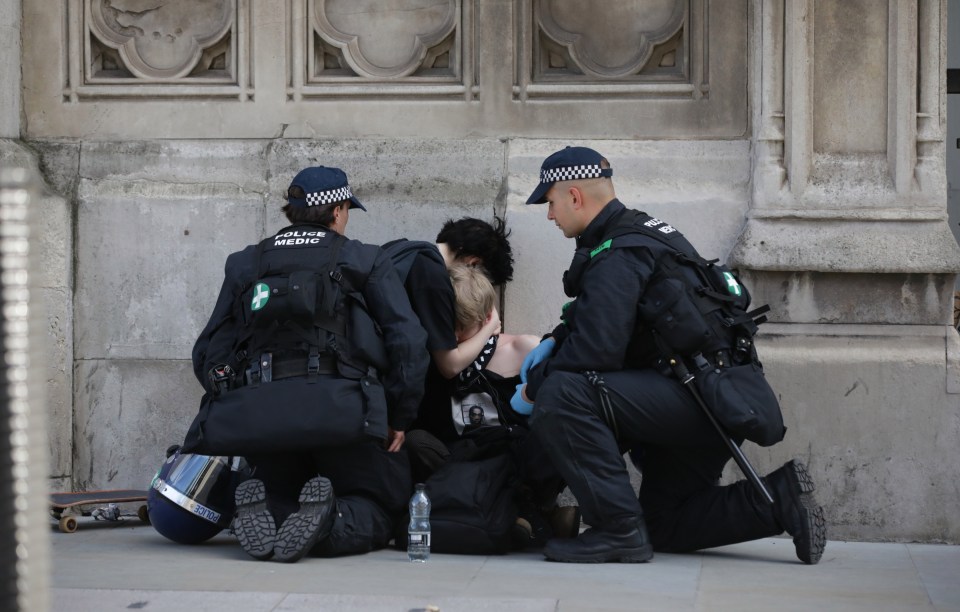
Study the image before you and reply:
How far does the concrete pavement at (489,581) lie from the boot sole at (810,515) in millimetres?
84

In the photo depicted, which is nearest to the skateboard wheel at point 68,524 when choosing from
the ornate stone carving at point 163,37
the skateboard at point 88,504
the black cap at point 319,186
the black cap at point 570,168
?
the skateboard at point 88,504

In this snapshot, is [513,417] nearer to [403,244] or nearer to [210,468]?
[403,244]

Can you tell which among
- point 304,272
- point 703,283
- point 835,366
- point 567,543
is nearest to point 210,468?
point 304,272

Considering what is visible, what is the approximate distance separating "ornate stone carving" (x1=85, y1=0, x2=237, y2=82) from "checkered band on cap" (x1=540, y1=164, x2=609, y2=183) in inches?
77.0

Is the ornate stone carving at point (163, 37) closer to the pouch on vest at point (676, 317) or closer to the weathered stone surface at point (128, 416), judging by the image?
the weathered stone surface at point (128, 416)

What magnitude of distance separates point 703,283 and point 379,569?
5.48 feet

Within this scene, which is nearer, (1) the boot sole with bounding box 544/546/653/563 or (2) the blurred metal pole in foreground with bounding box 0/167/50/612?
(2) the blurred metal pole in foreground with bounding box 0/167/50/612

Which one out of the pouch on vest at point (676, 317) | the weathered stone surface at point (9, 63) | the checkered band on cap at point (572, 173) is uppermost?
the weathered stone surface at point (9, 63)

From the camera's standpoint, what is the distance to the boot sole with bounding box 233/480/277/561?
572 cm

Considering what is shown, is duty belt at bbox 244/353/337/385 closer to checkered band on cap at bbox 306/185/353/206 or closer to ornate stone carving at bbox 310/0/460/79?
checkered band on cap at bbox 306/185/353/206

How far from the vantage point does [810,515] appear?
19.0ft

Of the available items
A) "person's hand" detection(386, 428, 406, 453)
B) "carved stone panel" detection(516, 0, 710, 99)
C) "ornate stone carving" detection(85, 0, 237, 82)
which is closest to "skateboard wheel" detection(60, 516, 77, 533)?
"person's hand" detection(386, 428, 406, 453)

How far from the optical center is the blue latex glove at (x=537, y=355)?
20.2 feet

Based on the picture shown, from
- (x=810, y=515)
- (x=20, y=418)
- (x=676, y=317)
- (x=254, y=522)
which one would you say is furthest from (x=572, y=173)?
(x=20, y=418)
